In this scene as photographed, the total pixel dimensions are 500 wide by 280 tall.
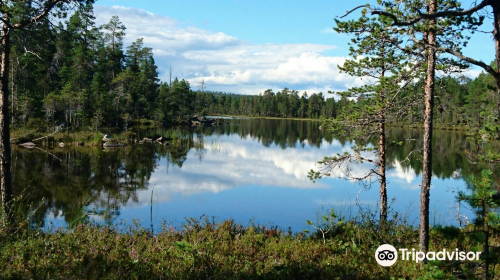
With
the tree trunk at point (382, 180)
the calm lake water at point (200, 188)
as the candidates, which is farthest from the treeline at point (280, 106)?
the tree trunk at point (382, 180)

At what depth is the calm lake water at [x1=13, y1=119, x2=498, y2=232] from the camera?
14945 millimetres

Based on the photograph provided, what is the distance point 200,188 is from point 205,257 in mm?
14093

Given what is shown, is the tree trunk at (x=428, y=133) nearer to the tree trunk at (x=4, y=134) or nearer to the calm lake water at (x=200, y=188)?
the calm lake water at (x=200, y=188)

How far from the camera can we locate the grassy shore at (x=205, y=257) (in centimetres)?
594

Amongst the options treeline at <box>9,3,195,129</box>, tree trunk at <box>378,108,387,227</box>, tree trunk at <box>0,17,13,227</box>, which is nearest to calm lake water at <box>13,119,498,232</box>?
tree trunk at <box>378,108,387,227</box>

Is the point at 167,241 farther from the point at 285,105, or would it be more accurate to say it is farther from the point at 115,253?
the point at 285,105

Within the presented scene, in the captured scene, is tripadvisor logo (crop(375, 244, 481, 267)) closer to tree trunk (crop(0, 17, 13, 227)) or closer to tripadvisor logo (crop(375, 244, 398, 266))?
tripadvisor logo (crop(375, 244, 398, 266))

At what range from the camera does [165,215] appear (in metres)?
15.0

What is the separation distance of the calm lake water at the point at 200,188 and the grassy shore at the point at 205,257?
171cm

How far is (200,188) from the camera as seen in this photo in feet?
68.2

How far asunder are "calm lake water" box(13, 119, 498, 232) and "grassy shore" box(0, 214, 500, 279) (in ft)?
5.62

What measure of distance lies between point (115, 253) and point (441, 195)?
18.1 m

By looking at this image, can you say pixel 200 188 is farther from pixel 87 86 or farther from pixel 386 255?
pixel 87 86

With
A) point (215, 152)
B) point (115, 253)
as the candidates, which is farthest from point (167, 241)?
point (215, 152)
